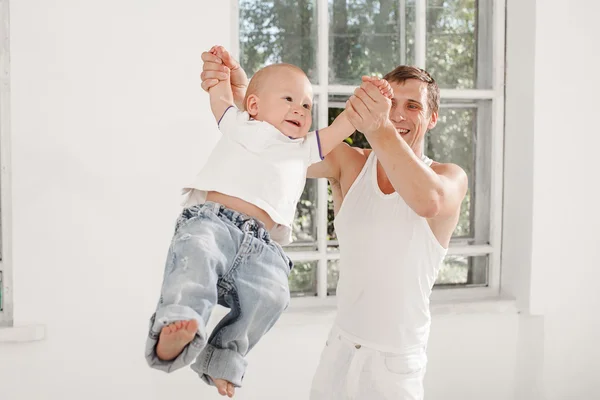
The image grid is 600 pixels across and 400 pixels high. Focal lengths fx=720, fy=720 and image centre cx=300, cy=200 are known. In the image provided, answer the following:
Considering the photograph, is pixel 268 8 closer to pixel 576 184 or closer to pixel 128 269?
pixel 128 269

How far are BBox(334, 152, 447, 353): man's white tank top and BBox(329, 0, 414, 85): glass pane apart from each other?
38.2 inches

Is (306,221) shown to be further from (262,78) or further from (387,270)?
(262,78)

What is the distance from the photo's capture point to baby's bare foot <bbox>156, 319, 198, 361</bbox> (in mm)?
1345

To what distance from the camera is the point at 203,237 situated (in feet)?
5.03

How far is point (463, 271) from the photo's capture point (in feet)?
10.1

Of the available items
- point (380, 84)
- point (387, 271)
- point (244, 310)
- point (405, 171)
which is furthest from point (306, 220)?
point (244, 310)

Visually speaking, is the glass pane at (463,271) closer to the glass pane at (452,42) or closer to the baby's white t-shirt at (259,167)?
the glass pane at (452,42)

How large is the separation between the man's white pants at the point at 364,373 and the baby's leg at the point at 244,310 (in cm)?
47

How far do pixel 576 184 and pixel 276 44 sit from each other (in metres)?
1.32

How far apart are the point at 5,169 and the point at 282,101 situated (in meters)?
1.24

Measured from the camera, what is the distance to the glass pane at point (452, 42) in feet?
9.74

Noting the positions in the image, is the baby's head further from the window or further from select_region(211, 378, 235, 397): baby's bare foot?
the window

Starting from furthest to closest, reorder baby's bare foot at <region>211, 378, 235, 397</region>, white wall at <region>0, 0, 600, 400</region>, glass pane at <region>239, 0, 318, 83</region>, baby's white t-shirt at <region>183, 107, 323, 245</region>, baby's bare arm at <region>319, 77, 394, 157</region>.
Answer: glass pane at <region>239, 0, 318, 83</region> → white wall at <region>0, 0, 600, 400</region> → baby's bare arm at <region>319, 77, 394, 157</region> → baby's white t-shirt at <region>183, 107, 323, 245</region> → baby's bare foot at <region>211, 378, 235, 397</region>

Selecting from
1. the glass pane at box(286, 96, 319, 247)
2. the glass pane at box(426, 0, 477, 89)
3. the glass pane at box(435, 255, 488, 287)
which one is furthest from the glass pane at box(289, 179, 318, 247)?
the glass pane at box(426, 0, 477, 89)
